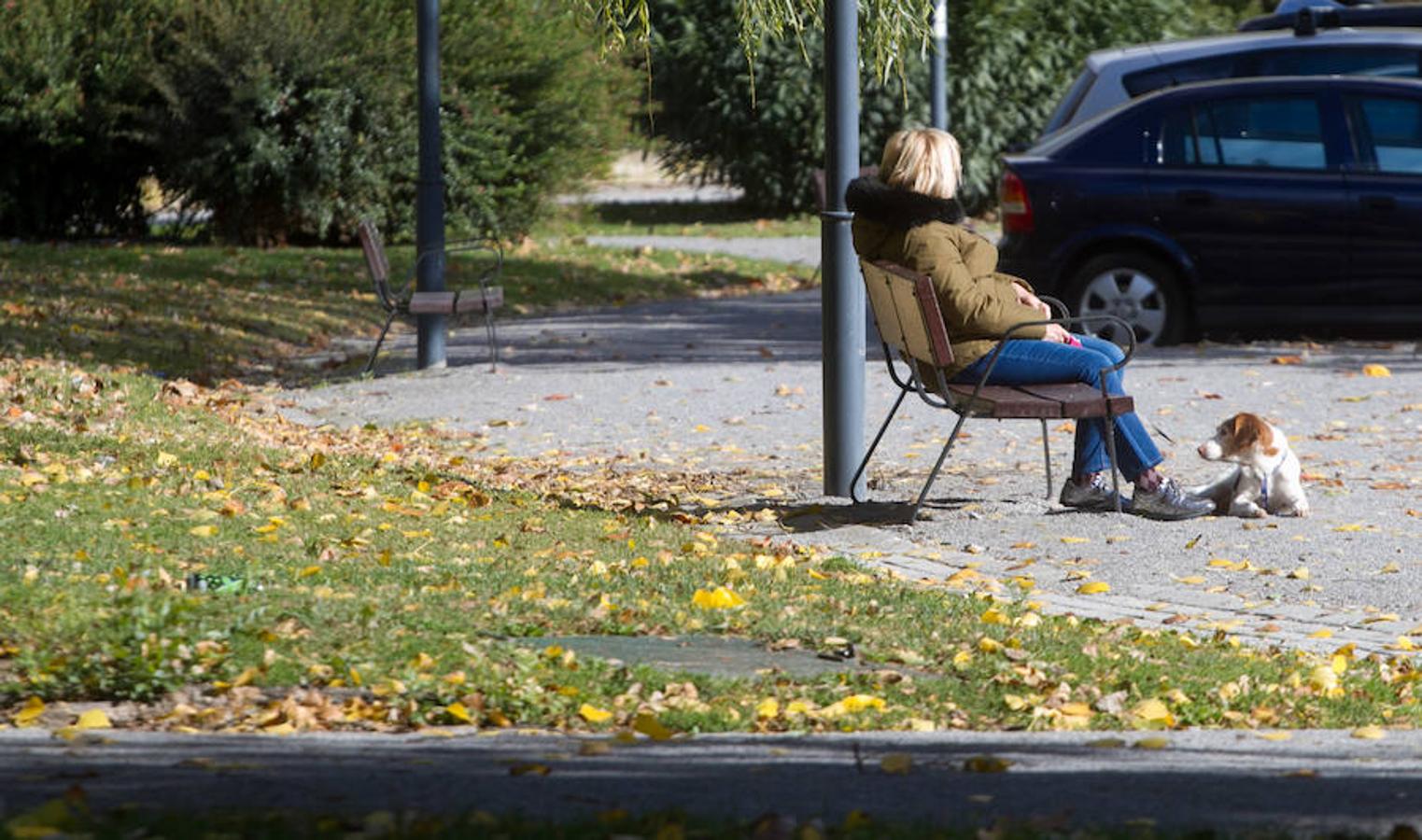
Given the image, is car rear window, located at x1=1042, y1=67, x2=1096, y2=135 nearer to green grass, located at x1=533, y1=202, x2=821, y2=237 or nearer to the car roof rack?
the car roof rack

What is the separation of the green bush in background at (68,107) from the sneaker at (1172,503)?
1323cm

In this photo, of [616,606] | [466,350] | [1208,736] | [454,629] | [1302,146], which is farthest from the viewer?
[466,350]

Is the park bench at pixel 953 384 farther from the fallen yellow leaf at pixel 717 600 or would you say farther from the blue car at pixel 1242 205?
the blue car at pixel 1242 205

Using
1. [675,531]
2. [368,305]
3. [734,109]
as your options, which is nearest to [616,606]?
[675,531]

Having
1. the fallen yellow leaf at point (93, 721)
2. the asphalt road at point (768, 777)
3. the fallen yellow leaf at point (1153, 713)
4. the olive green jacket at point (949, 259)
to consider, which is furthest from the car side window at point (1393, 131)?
the fallen yellow leaf at point (93, 721)

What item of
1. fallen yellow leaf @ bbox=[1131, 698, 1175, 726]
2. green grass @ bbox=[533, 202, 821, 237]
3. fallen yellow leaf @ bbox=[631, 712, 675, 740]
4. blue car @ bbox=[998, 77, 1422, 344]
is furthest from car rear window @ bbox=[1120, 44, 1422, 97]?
fallen yellow leaf @ bbox=[631, 712, 675, 740]

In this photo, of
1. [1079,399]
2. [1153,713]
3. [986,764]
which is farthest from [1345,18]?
[986,764]

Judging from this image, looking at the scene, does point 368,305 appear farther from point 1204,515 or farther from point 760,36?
point 1204,515

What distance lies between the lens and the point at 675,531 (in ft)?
26.5

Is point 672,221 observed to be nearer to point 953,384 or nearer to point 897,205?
point 953,384

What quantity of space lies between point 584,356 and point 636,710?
878 centimetres

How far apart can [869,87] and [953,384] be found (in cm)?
1832

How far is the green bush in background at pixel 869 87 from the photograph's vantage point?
26.3m

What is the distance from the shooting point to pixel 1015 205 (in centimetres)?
1383
